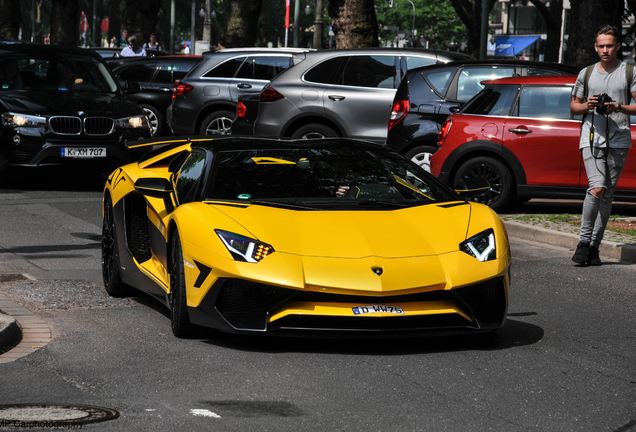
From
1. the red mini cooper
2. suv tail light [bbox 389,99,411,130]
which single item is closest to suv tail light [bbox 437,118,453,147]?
the red mini cooper

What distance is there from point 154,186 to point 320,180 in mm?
1040

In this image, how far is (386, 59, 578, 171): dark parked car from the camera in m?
16.2

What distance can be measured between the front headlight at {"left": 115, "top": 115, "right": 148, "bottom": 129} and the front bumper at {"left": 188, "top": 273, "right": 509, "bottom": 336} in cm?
1065

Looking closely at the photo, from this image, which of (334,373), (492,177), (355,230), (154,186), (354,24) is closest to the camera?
(334,373)

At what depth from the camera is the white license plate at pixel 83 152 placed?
17.2 meters

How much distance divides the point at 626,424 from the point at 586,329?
2576 mm

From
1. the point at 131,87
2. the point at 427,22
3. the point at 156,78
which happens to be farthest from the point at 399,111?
the point at 427,22

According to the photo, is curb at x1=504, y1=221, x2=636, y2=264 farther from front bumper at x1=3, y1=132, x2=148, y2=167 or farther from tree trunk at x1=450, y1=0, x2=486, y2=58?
tree trunk at x1=450, y1=0, x2=486, y2=58

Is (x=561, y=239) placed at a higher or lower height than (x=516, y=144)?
lower

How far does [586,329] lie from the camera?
27.8ft

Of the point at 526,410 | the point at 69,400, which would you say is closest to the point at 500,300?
the point at 526,410

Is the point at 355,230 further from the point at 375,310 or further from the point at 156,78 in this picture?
the point at 156,78

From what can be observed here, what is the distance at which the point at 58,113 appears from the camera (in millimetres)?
17266

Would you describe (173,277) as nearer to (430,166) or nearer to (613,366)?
(613,366)
